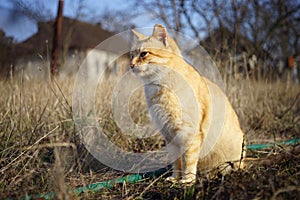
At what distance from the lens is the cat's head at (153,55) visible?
5.33ft

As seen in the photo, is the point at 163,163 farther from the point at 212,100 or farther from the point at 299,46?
the point at 299,46

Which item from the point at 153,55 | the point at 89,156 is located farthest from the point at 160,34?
the point at 89,156

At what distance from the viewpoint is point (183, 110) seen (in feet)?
4.93

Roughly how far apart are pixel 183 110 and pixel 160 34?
49 centimetres

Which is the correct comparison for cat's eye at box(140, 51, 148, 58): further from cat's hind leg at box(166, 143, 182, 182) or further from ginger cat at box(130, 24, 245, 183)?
cat's hind leg at box(166, 143, 182, 182)

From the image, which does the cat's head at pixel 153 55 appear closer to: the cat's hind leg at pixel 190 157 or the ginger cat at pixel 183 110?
the ginger cat at pixel 183 110

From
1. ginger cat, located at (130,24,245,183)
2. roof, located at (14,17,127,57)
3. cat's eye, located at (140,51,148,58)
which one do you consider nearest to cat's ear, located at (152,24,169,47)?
ginger cat, located at (130,24,245,183)

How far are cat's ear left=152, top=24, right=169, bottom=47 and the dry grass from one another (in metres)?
0.71

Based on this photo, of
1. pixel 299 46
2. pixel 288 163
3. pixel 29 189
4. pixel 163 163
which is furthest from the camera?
pixel 299 46

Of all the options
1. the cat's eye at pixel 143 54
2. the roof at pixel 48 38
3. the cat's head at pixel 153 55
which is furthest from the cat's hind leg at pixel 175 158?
the roof at pixel 48 38

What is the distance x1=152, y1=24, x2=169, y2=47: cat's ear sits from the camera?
1623 mm

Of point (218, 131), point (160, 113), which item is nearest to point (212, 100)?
point (218, 131)

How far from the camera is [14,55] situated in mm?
2848

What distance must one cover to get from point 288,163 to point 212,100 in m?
0.53
